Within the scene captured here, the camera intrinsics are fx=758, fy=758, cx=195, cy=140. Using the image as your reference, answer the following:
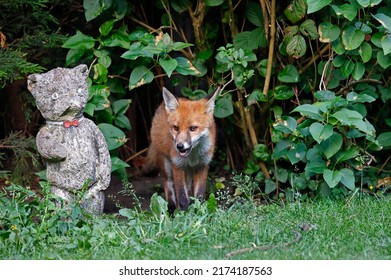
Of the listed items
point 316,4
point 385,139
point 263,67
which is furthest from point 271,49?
point 385,139

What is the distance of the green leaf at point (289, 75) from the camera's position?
7.86 meters

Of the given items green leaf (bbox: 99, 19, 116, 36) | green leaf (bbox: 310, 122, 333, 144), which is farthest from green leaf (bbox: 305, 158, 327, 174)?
green leaf (bbox: 99, 19, 116, 36)

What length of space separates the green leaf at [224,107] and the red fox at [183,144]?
8.1 inches

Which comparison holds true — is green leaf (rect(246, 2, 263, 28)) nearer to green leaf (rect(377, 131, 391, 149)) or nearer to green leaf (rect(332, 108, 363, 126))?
green leaf (rect(332, 108, 363, 126))

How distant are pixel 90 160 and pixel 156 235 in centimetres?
141

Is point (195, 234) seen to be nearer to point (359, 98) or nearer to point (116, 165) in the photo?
point (116, 165)

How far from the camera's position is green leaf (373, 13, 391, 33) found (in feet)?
23.4

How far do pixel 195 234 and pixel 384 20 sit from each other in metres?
2.88

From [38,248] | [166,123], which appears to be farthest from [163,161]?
[38,248]

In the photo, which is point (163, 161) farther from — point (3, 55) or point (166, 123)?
point (3, 55)

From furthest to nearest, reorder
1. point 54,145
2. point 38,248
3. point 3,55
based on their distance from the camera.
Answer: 1. point 3,55
2. point 54,145
3. point 38,248

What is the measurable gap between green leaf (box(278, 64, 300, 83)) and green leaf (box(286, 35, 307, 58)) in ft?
0.90

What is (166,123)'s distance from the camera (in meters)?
7.92

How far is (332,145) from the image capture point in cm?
727
